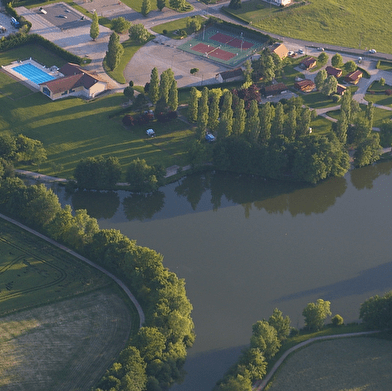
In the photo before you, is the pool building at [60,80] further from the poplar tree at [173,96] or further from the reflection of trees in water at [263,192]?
the reflection of trees in water at [263,192]

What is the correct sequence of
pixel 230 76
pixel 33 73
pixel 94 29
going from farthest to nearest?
1. pixel 94 29
2. pixel 33 73
3. pixel 230 76

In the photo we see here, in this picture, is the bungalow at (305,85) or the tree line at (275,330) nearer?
the tree line at (275,330)

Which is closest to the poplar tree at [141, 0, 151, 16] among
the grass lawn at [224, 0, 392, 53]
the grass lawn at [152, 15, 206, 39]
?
the grass lawn at [152, 15, 206, 39]

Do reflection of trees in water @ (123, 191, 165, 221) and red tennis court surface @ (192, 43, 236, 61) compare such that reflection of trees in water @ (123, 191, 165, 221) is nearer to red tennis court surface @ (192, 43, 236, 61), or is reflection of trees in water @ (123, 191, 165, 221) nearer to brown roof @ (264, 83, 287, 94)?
brown roof @ (264, 83, 287, 94)

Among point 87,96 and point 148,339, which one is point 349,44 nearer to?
point 87,96

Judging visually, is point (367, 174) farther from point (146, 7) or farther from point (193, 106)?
point (146, 7)

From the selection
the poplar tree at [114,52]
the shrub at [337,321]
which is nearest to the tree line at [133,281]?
the shrub at [337,321]

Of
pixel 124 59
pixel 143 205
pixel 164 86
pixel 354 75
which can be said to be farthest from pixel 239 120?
pixel 124 59
